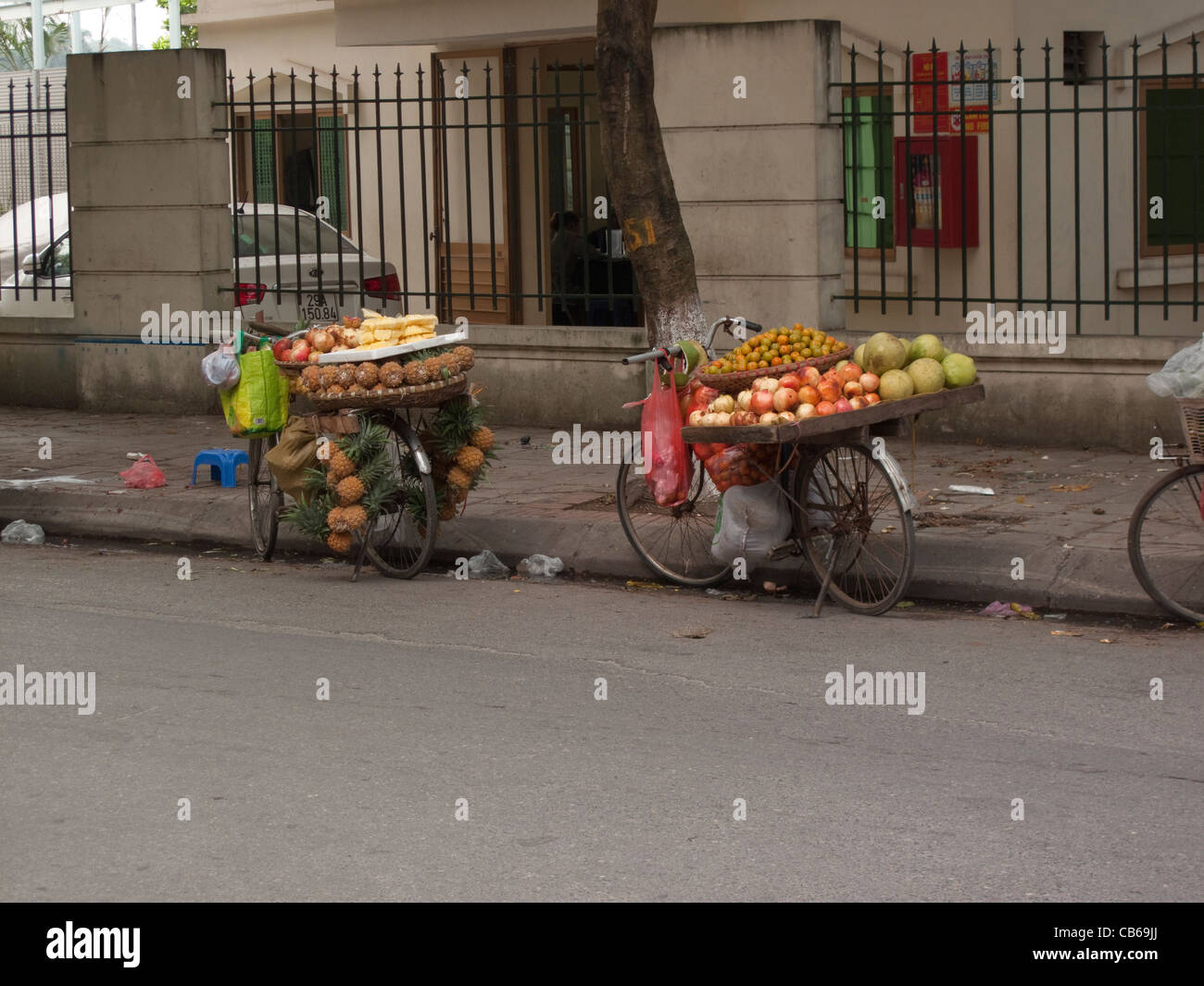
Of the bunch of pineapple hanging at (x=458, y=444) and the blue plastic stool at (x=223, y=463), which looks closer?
the bunch of pineapple hanging at (x=458, y=444)

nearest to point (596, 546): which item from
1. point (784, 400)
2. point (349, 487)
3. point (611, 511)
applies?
point (611, 511)

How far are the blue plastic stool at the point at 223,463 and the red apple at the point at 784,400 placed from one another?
13.7 feet

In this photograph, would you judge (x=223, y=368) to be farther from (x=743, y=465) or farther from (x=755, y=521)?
(x=755, y=521)

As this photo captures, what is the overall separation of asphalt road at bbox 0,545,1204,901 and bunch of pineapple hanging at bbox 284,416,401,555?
1.69ft

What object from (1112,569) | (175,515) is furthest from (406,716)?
(175,515)

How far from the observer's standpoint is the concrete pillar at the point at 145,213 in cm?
1383

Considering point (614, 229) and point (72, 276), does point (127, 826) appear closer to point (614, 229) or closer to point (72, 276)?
point (72, 276)

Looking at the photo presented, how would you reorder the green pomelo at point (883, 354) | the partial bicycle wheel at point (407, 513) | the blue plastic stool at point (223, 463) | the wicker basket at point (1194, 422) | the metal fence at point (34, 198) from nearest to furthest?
the wicker basket at point (1194, 422) < the green pomelo at point (883, 354) < the partial bicycle wheel at point (407, 513) < the blue plastic stool at point (223, 463) < the metal fence at point (34, 198)

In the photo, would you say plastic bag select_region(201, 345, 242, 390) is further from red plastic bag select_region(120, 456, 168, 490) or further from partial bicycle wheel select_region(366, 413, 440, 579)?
red plastic bag select_region(120, 456, 168, 490)

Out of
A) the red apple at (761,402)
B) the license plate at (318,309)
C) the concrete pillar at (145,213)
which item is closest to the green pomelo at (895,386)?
the red apple at (761,402)

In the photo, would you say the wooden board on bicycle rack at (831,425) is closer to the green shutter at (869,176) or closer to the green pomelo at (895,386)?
the green pomelo at (895,386)

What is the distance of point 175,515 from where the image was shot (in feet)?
33.0

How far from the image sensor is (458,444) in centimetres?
866

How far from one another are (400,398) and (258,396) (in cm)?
88
